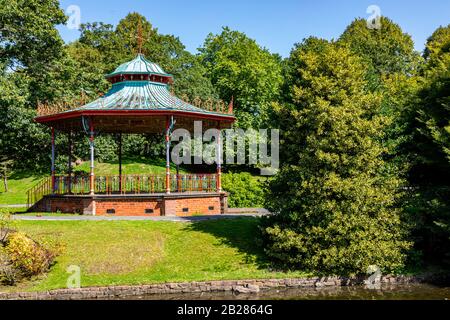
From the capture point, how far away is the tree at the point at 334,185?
58.2 feet

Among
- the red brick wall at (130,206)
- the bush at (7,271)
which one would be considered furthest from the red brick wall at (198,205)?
the bush at (7,271)

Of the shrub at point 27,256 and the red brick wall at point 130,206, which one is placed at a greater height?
the red brick wall at point 130,206

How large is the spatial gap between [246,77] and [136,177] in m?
28.2

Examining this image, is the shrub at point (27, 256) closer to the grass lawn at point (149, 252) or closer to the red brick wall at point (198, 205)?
the grass lawn at point (149, 252)

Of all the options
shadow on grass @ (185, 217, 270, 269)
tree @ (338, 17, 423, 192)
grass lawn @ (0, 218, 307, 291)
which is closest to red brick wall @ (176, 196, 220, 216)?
shadow on grass @ (185, 217, 270, 269)

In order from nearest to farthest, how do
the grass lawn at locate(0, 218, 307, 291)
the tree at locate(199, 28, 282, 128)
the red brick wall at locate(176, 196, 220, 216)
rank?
the grass lawn at locate(0, 218, 307, 291), the red brick wall at locate(176, 196, 220, 216), the tree at locate(199, 28, 282, 128)

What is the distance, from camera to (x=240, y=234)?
20984mm

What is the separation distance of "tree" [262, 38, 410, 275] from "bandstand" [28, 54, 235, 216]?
7566 mm

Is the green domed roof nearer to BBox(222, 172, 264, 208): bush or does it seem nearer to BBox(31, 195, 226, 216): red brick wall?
BBox(31, 195, 226, 216): red brick wall

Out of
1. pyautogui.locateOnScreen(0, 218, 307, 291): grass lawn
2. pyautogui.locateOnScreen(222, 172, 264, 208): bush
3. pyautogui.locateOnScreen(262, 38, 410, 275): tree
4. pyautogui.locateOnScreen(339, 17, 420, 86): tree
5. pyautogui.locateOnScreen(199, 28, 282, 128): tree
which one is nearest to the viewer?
pyautogui.locateOnScreen(0, 218, 307, 291): grass lawn

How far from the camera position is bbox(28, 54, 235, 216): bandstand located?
2503 cm

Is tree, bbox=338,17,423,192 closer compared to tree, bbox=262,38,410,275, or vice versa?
tree, bbox=262,38,410,275

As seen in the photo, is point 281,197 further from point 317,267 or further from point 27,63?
point 27,63

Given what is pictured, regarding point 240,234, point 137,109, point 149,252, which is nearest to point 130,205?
point 137,109
